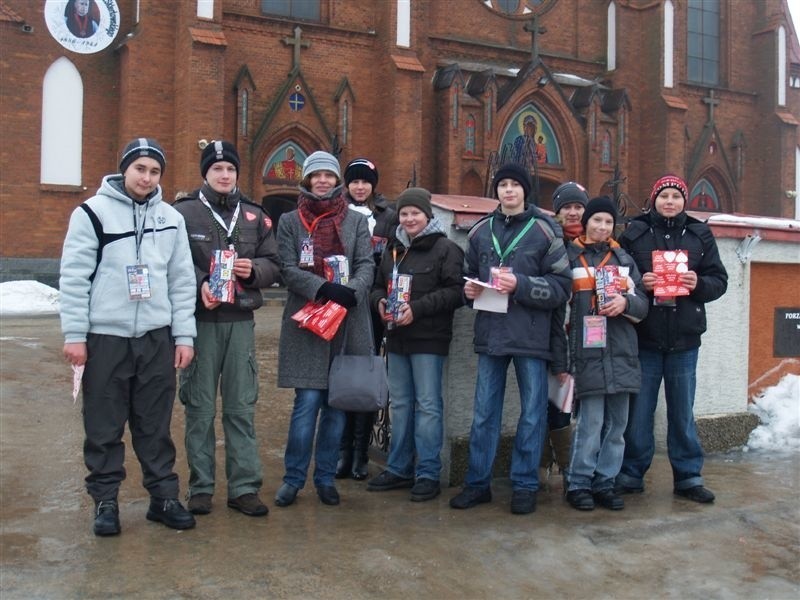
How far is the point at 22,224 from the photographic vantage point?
64.3 ft

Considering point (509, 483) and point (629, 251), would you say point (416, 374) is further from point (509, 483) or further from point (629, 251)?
point (629, 251)

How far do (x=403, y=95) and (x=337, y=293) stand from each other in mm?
17984

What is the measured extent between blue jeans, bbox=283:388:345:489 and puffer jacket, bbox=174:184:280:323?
61 cm

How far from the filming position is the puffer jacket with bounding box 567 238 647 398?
4.96 m

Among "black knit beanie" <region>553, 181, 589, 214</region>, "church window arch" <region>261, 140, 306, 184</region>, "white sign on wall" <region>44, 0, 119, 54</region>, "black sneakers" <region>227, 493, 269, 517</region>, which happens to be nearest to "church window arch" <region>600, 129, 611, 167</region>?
"church window arch" <region>261, 140, 306, 184</region>

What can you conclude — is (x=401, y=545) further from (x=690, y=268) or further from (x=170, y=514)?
(x=690, y=268)

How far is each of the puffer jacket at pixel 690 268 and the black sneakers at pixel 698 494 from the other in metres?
0.84

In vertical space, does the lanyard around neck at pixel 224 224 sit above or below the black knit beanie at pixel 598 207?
below

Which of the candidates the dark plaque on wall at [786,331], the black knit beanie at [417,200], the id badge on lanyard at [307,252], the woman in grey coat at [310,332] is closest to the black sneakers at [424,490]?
the woman in grey coat at [310,332]

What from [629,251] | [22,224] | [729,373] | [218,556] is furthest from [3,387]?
[22,224]

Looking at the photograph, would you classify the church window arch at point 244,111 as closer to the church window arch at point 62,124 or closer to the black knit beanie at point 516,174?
the church window arch at point 62,124

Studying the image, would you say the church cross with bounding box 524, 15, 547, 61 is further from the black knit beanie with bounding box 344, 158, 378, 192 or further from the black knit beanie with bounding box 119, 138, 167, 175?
the black knit beanie with bounding box 119, 138, 167, 175

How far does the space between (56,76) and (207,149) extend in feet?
57.4

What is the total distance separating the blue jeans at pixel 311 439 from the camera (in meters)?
4.96
